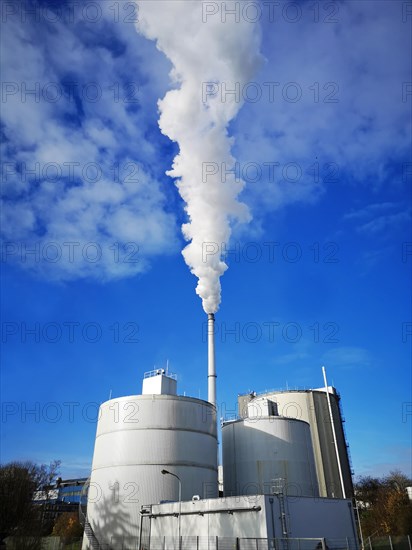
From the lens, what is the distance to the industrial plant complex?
98.3 feet

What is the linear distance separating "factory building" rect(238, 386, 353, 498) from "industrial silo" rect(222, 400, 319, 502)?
4.17 meters

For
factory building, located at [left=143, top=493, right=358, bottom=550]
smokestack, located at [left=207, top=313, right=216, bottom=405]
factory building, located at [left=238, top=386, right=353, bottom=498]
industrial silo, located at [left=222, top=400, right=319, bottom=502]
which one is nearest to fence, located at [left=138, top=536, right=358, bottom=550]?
factory building, located at [left=143, top=493, right=358, bottom=550]

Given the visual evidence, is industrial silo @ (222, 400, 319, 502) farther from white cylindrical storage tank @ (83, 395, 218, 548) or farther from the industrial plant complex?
white cylindrical storage tank @ (83, 395, 218, 548)

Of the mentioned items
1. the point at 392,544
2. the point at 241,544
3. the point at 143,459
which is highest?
the point at 143,459

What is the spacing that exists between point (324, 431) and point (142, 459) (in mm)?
26728

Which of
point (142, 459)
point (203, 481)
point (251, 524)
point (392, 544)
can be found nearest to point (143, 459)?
point (142, 459)

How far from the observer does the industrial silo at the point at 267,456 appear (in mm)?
41875

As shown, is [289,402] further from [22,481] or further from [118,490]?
[22,481]

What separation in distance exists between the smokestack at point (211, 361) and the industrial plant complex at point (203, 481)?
14 centimetres

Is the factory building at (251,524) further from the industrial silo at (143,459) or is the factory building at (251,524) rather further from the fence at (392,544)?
the fence at (392,544)

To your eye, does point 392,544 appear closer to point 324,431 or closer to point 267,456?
point 267,456

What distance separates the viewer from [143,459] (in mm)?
38156

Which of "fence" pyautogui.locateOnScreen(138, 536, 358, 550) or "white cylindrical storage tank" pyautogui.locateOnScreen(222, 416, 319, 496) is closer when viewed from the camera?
"fence" pyautogui.locateOnScreen(138, 536, 358, 550)

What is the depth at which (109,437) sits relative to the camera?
40.8 meters
